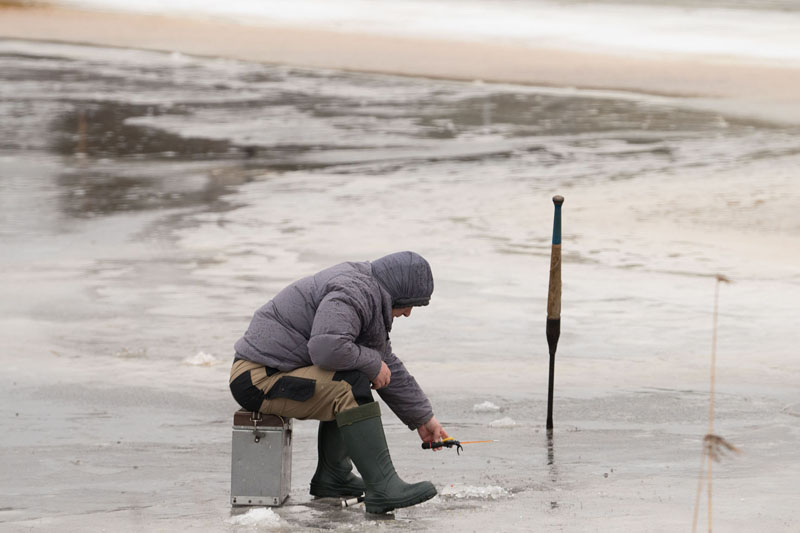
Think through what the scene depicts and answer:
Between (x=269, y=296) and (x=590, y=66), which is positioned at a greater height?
(x=590, y=66)

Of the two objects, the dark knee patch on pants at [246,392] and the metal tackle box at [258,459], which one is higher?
the dark knee patch on pants at [246,392]

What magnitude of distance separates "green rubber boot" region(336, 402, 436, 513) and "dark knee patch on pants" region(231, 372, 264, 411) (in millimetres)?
348

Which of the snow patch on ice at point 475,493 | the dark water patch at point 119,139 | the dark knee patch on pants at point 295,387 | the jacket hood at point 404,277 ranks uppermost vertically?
the jacket hood at point 404,277

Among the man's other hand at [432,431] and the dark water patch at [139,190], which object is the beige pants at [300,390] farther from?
the dark water patch at [139,190]

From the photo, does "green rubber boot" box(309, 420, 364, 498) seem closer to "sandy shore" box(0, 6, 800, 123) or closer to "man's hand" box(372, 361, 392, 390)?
"man's hand" box(372, 361, 392, 390)

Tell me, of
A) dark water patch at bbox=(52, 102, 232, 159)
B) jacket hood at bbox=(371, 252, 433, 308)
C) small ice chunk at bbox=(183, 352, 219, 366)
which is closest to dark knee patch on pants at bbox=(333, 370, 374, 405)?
jacket hood at bbox=(371, 252, 433, 308)

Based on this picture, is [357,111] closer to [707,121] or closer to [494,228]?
[707,121]

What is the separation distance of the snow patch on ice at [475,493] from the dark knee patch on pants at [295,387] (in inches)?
31.0

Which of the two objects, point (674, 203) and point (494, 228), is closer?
point (494, 228)

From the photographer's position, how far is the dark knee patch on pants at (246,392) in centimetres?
586

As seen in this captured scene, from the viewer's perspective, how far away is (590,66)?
30891 millimetres

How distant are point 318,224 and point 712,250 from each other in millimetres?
3758

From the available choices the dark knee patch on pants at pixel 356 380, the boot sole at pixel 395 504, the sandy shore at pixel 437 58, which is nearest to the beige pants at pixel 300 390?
the dark knee patch on pants at pixel 356 380

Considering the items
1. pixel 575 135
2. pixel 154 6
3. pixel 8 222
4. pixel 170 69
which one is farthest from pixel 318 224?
pixel 154 6
